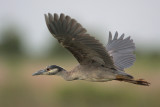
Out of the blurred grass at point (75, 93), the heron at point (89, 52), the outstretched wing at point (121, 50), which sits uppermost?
the blurred grass at point (75, 93)

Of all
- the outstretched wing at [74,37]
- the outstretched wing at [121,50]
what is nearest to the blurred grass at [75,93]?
the outstretched wing at [121,50]

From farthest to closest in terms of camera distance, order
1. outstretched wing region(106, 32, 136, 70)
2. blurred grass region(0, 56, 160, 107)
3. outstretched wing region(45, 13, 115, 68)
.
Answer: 1. blurred grass region(0, 56, 160, 107)
2. outstretched wing region(106, 32, 136, 70)
3. outstretched wing region(45, 13, 115, 68)

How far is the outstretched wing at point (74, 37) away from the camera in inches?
402

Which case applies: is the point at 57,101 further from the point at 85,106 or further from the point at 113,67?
the point at 113,67

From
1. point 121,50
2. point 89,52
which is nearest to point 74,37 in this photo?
point 89,52

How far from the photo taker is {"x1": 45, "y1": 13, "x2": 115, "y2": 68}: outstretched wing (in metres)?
10.2

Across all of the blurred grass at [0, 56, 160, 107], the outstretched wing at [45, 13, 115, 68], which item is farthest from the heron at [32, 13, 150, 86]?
the blurred grass at [0, 56, 160, 107]

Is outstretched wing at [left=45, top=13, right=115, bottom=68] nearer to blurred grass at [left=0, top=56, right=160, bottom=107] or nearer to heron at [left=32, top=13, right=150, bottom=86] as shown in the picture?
heron at [left=32, top=13, right=150, bottom=86]

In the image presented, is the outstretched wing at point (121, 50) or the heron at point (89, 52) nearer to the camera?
the heron at point (89, 52)

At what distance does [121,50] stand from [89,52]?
2.15 m

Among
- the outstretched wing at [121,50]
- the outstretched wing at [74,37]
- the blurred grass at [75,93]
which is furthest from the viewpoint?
the blurred grass at [75,93]

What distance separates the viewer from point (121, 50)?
42.7 ft

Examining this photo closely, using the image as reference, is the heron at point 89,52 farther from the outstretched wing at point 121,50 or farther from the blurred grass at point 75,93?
the blurred grass at point 75,93

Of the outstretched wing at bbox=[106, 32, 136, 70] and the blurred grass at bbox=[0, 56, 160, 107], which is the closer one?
the outstretched wing at bbox=[106, 32, 136, 70]
